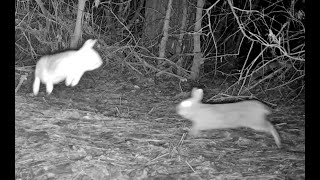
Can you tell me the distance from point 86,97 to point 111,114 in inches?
32.0

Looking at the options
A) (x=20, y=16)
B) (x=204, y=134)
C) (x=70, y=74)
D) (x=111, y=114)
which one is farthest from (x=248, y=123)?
(x=20, y=16)

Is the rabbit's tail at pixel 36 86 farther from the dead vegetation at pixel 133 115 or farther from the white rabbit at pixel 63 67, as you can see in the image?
the dead vegetation at pixel 133 115

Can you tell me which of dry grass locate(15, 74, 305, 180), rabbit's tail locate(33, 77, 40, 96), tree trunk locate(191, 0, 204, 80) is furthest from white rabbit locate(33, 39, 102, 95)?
tree trunk locate(191, 0, 204, 80)

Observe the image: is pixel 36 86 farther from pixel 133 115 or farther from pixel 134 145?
pixel 134 145

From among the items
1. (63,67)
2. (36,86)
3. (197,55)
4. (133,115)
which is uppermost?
(197,55)

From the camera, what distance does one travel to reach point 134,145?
355 centimetres

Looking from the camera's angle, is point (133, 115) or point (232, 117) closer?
point (232, 117)

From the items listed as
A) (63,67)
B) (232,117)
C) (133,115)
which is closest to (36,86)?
(63,67)

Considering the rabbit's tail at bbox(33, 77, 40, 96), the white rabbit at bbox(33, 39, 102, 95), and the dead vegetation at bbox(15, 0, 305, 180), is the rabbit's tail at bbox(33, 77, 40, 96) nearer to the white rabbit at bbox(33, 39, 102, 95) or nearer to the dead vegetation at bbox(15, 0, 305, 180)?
the white rabbit at bbox(33, 39, 102, 95)

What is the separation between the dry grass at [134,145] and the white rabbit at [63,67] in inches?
15.1

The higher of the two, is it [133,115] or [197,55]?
[197,55]

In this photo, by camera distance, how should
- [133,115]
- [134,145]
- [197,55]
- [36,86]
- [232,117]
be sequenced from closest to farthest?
[134,145]
[232,117]
[133,115]
[36,86]
[197,55]

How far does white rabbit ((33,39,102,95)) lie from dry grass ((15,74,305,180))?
0.38m

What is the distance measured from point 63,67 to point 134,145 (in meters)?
2.13
